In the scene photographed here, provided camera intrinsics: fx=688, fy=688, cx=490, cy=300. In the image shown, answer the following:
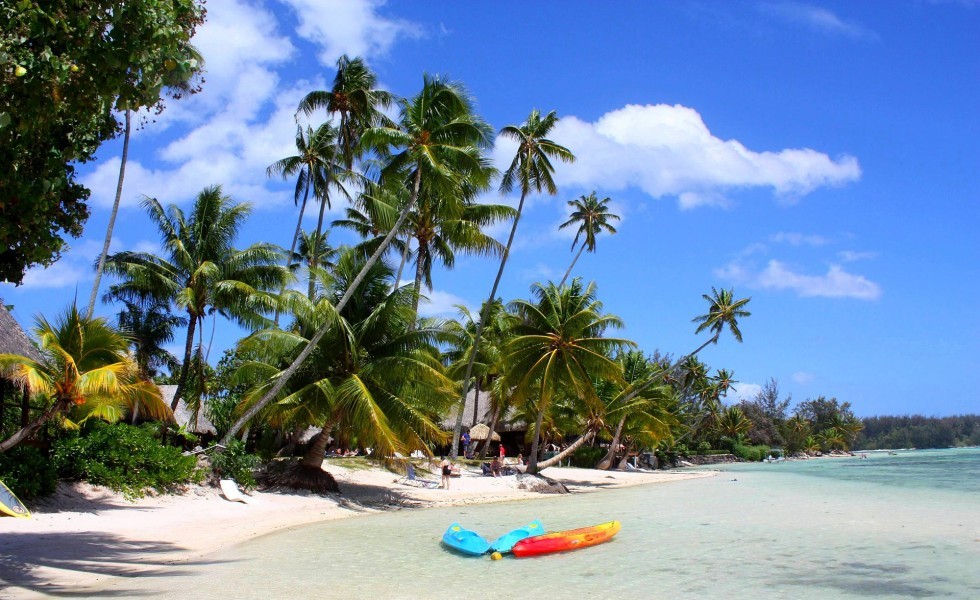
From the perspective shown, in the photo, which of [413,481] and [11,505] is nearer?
[11,505]

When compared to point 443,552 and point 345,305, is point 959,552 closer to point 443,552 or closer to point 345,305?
point 443,552

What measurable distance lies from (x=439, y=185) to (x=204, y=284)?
7189 millimetres

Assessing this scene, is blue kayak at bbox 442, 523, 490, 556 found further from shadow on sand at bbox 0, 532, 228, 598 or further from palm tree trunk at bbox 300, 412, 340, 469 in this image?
palm tree trunk at bbox 300, 412, 340, 469

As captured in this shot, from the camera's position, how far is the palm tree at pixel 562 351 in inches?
966

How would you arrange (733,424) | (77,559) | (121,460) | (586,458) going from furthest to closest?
(733,424) → (586,458) → (121,460) → (77,559)

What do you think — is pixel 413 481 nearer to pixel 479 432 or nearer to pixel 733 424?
pixel 479 432

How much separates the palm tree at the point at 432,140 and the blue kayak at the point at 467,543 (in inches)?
300

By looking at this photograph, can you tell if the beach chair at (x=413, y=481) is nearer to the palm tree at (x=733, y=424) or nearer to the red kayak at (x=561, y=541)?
the red kayak at (x=561, y=541)

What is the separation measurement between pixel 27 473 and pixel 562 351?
55.4 ft

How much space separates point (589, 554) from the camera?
1140 centimetres

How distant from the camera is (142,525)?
11.7 meters

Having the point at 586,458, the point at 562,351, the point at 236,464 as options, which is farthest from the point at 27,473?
the point at 586,458

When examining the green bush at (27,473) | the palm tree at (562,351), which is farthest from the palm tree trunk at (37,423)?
the palm tree at (562,351)

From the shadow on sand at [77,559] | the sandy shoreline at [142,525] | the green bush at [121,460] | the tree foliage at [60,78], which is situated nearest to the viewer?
the tree foliage at [60,78]
